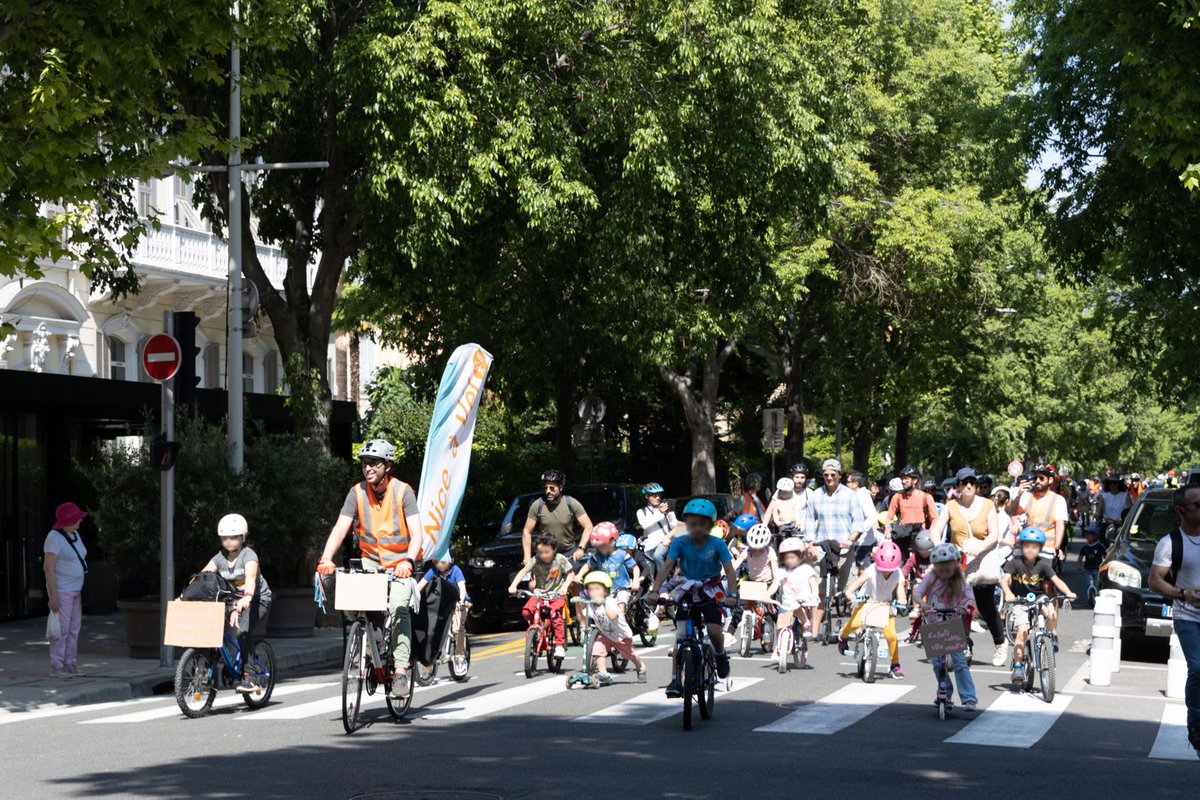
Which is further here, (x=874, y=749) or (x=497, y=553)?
(x=497, y=553)

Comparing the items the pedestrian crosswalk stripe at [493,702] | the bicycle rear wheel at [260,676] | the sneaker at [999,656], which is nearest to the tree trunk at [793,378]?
the sneaker at [999,656]

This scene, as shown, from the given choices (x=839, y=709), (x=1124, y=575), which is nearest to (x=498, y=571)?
(x=1124, y=575)

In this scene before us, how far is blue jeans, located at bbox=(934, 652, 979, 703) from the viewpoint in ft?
42.2

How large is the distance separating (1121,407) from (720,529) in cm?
6520

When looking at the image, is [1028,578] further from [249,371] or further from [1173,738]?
[249,371]

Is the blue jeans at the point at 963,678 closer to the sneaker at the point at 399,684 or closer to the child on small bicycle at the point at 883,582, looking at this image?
the child on small bicycle at the point at 883,582

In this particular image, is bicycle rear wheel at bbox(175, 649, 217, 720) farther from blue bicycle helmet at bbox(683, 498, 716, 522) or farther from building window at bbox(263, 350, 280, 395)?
building window at bbox(263, 350, 280, 395)

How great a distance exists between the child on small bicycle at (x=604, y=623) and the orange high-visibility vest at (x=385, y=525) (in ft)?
8.88

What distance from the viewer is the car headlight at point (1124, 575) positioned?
1819 centimetres

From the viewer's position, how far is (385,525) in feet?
39.5

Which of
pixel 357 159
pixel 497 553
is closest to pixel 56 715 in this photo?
pixel 497 553

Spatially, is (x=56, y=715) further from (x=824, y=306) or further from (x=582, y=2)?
(x=824, y=306)

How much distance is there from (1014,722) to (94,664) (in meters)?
9.37

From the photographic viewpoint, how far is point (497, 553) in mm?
21312
